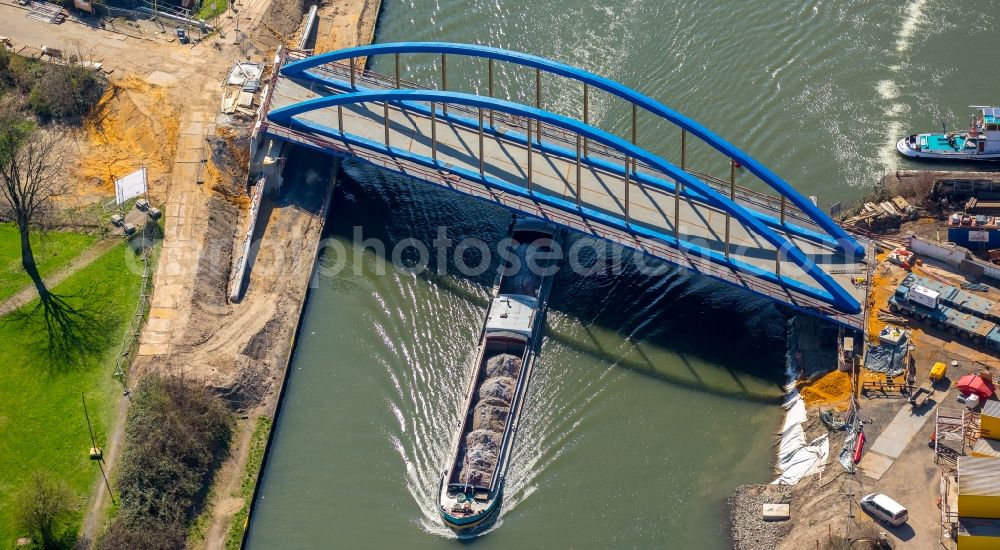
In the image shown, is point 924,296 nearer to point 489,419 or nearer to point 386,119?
point 489,419

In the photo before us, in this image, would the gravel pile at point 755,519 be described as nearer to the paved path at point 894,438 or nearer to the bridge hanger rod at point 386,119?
the paved path at point 894,438

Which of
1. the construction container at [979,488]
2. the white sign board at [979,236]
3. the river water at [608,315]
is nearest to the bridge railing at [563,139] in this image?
the river water at [608,315]

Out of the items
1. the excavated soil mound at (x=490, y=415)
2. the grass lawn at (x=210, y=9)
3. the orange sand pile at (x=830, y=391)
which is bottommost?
the excavated soil mound at (x=490, y=415)

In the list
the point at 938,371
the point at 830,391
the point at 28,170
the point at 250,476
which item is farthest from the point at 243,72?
the point at 938,371

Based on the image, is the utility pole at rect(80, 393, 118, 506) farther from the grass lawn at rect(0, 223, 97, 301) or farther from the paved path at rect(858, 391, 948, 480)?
the paved path at rect(858, 391, 948, 480)

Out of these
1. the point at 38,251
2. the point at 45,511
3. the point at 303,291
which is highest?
the point at 38,251

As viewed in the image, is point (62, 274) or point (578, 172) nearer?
point (578, 172)
